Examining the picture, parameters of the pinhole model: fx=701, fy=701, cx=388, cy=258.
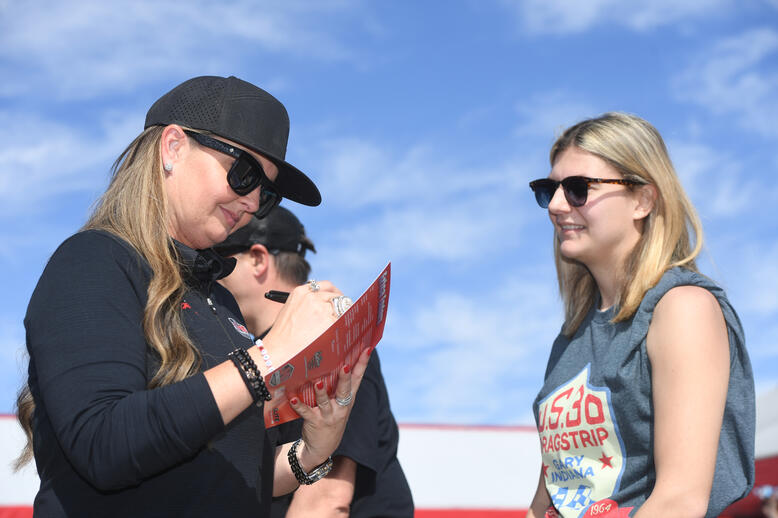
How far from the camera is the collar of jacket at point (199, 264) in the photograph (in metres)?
2.05

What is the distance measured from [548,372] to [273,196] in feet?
4.66

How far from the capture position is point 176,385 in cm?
158

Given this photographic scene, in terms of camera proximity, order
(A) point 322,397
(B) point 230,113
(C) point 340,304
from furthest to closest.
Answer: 1. (B) point 230,113
2. (A) point 322,397
3. (C) point 340,304

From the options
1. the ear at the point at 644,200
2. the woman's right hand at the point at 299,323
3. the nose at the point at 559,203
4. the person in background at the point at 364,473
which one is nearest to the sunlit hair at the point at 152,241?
the woman's right hand at the point at 299,323

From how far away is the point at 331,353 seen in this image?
1.77 meters

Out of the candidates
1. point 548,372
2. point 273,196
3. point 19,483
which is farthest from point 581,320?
point 19,483

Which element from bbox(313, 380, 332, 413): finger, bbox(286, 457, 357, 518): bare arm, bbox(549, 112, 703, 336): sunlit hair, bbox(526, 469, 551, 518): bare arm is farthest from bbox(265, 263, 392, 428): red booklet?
bbox(526, 469, 551, 518): bare arm

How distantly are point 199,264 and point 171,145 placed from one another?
1.21 feet

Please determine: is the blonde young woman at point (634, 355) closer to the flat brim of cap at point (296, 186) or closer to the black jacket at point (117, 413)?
the flat brim of cap at point (296, 186)

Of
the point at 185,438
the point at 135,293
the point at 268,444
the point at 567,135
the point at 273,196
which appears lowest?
the point at 268,444

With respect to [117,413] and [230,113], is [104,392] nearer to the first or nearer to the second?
[117,413]

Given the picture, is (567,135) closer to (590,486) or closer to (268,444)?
(590,486)

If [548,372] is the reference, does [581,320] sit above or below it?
above

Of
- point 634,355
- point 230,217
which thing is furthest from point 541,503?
point 230,217
